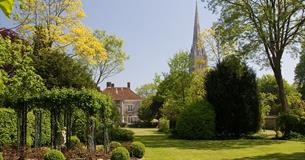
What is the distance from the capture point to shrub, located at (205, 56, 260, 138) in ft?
111

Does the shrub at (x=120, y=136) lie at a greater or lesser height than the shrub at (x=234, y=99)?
lesser

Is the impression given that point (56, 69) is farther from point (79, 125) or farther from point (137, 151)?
point (137, 151)

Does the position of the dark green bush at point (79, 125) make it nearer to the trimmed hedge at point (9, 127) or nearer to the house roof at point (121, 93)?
the trimmed hedge at point (9, 127)

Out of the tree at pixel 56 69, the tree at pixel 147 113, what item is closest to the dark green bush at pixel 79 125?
the tree at pixel 56 69

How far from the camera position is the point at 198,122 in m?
32.9

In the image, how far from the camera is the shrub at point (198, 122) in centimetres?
3291

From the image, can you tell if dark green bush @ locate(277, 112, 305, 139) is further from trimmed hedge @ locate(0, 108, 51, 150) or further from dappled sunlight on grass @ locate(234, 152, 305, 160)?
trimmed hedge @ locate(0, 108, 51, 150)

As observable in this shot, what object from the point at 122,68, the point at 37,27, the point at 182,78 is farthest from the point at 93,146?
the point at 122,68

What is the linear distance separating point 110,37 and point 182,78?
15.3m

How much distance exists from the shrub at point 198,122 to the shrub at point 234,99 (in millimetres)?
1120

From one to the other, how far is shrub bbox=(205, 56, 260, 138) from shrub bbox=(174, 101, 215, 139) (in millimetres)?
1120

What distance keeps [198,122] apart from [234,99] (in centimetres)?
398

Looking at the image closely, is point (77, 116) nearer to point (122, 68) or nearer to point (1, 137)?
point (1, 137)

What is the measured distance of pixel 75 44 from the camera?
1248 inches
